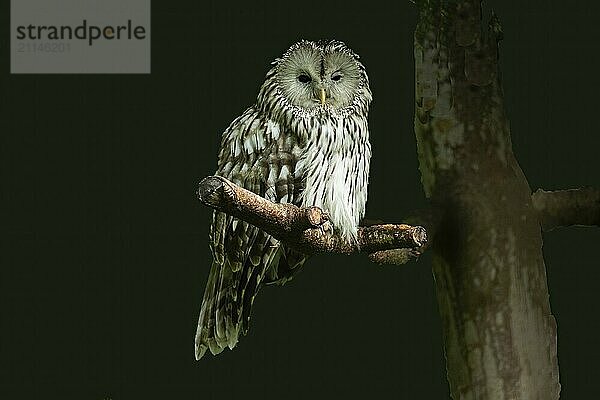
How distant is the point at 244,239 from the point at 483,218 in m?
0.47

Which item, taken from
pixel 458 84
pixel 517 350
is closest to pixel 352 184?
pixel 458 84

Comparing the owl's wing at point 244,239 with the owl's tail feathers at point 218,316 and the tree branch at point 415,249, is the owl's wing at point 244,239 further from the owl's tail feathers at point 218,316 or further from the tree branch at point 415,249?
the tree branch at point 415,249

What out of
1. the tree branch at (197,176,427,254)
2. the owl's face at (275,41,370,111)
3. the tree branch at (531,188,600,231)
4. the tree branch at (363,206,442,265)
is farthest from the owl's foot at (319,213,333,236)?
the tree branch at (531,188,600,231)

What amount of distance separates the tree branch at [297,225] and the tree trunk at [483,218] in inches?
5.1

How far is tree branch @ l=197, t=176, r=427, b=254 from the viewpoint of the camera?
6.18 feet

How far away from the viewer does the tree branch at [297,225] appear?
1.88 metres

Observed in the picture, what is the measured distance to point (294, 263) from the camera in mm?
2441

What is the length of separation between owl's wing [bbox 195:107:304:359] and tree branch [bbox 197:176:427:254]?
0.14 m

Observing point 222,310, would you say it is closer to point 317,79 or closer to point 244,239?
point 244,239

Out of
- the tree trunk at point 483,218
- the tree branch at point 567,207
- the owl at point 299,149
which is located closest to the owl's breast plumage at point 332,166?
the owl at point 299,149

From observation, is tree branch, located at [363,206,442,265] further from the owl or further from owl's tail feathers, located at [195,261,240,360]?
owl's tail feathers, located at [195,261,240,360]

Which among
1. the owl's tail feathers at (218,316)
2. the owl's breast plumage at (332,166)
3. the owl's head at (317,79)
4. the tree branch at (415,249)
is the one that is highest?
the owl's head at (317,79)

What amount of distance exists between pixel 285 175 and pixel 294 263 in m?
0.27

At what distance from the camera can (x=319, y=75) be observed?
220cm
